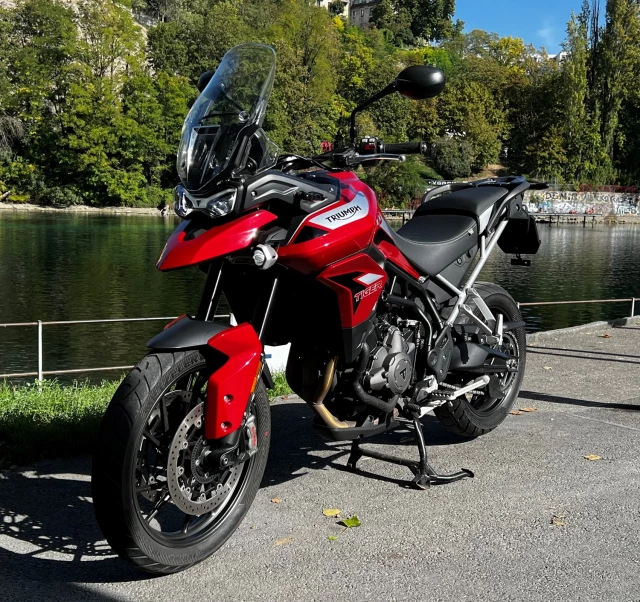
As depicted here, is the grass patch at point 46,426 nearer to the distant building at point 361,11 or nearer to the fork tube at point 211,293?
the fork tube at point 211,293

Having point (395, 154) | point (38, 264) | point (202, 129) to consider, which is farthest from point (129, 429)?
point (38, 264)

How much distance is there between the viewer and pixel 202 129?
3.76m

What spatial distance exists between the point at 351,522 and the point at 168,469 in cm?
106

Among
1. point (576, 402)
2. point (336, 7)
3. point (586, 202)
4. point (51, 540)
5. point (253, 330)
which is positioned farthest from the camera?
point (336, 7)

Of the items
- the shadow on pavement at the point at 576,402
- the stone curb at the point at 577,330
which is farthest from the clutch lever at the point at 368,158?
the stone curb at the point at 577,330

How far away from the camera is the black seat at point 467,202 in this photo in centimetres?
525

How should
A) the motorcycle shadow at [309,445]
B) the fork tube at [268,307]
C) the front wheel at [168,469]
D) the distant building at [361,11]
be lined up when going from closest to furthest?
the front wheel at [168,469] < the fork tube at [268,307] < the motorcycle shadow at [309,445] < the distant building at [361,11]

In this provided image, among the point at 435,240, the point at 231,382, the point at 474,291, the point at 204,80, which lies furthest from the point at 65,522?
the point at 474,291

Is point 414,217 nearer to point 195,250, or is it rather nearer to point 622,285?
point 195,250

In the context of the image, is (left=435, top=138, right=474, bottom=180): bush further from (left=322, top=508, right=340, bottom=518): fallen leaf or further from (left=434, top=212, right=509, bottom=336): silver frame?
(left=322, top=508, right=340, bottom=518): fallen leaf

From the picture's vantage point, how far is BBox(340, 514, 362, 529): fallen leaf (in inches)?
159

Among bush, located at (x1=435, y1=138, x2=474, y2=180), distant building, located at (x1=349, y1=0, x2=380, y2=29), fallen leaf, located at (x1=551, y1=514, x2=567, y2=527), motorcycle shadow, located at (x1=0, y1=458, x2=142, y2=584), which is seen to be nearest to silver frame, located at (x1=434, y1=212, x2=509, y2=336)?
fallen leaf, located at (x1=551, y1=514, x2=567, y2=527)

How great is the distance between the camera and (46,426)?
17.4ft

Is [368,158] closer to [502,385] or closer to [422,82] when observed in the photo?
[422,82]
